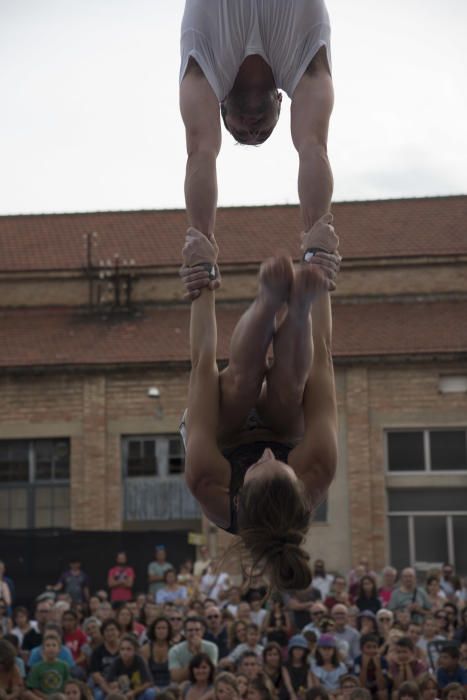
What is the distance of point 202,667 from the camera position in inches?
507

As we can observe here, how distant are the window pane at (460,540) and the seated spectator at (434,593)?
13058 millimetres

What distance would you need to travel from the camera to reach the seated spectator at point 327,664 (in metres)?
13.3

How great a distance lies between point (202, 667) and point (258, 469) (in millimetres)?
6234

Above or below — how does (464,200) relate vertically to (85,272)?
above

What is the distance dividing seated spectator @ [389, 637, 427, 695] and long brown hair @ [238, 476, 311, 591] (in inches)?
245

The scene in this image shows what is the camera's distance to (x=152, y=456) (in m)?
30.9

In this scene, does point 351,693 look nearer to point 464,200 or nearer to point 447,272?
point 447,272

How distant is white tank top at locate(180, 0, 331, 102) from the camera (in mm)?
8125

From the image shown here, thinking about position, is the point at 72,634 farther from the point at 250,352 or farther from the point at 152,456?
the point at 152,456

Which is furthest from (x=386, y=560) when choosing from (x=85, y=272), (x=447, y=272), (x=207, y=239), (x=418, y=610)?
(x=207, y=239)

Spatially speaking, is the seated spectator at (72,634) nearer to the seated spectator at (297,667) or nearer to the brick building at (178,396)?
the seated spectator at (297,667)

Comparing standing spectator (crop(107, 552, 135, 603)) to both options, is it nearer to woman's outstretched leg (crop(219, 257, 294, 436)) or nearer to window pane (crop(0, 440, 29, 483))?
window pane (crop(0, 440, 29, 483))

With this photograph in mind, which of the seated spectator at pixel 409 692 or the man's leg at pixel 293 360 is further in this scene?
the seated spectator at pixel 409 692

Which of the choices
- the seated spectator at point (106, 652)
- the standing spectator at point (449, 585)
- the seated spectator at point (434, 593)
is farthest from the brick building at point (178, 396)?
the seated spectator at point (106, 652)
